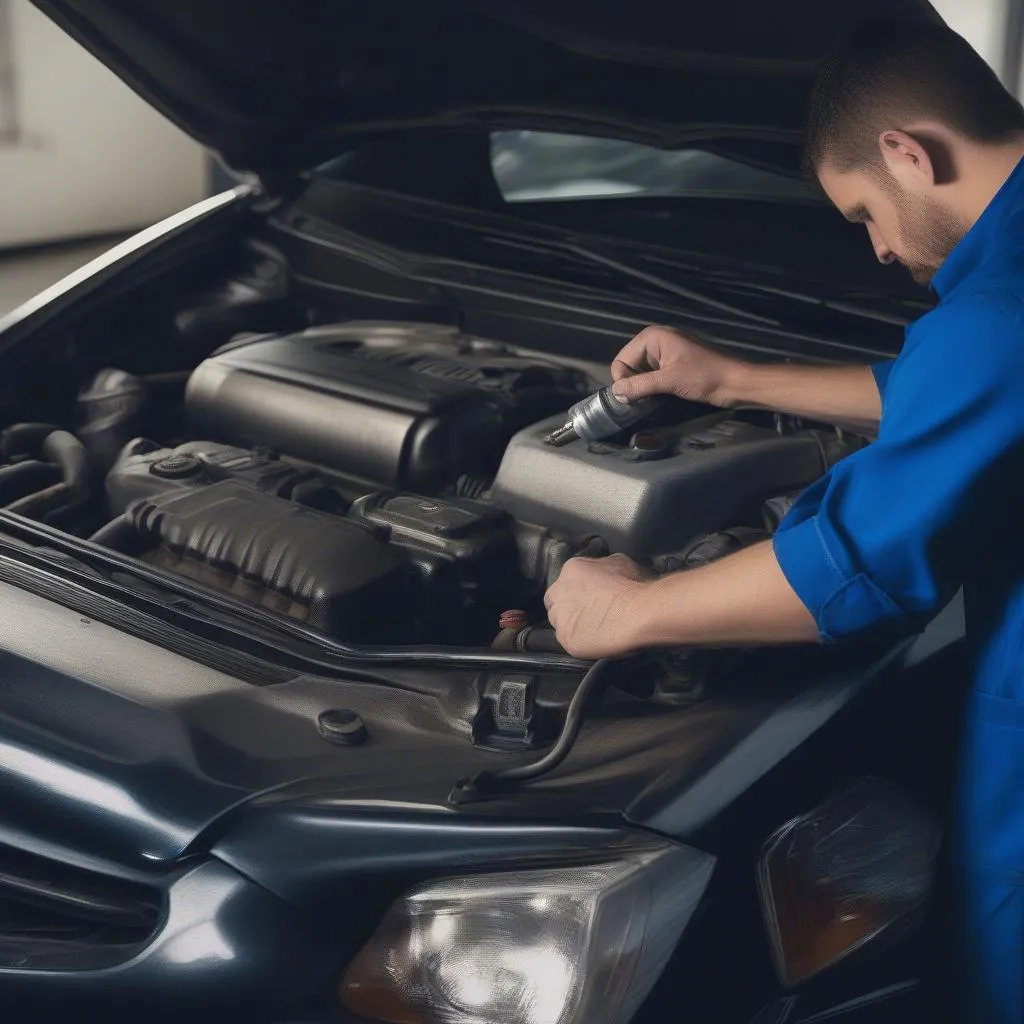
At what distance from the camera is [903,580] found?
1068mm

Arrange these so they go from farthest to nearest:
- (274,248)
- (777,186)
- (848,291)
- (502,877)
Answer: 1. (274,248)
2. (777,186)
3. (848,291)
4. (502,877)

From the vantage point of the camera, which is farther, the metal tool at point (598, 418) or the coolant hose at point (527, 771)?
the metal tool at point (598, 418)

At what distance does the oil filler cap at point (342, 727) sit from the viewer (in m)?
1.16

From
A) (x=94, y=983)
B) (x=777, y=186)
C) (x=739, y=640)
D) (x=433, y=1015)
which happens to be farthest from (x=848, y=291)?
(x=94, y=983)

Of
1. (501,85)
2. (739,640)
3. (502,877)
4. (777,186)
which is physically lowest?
(502,877)

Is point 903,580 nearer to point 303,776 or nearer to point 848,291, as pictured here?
point 303,776

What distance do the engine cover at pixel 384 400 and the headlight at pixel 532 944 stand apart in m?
0.73

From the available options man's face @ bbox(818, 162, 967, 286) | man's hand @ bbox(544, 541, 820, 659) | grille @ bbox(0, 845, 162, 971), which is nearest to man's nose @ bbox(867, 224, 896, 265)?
man's face @ bbox(818, 162, 967, 286)

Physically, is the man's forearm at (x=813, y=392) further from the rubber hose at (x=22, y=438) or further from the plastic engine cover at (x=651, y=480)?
the rubber hose at (x=22, y=438)

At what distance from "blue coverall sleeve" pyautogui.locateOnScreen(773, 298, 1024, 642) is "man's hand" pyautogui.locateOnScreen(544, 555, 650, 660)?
16cm

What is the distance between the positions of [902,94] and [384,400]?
2.51 feet

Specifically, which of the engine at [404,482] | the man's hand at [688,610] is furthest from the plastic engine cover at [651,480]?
the man's hand at [688,610]

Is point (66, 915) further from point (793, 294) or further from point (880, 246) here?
point (793, 294)

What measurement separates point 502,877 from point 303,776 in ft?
0.61
